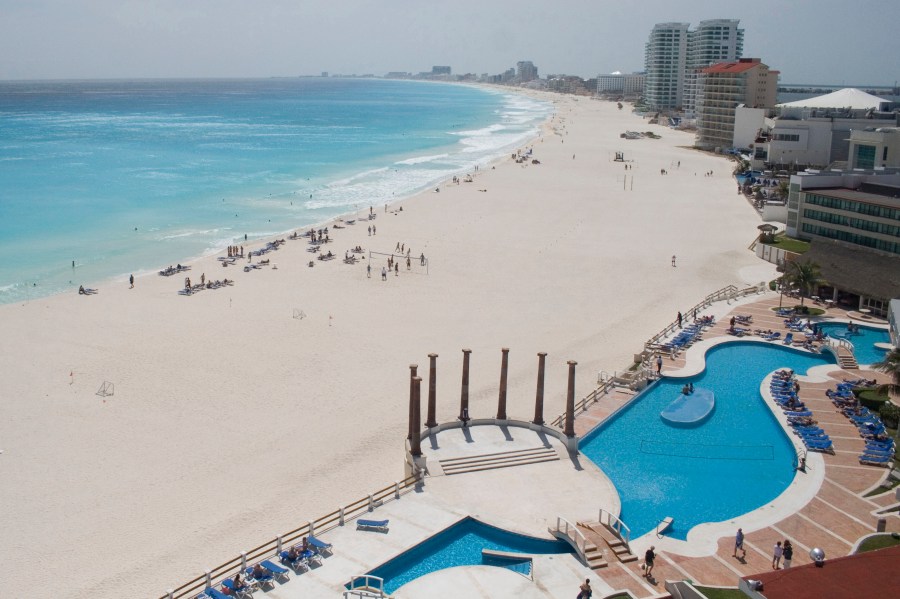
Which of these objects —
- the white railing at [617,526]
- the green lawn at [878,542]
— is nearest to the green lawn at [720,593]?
the white railing at [617,526]

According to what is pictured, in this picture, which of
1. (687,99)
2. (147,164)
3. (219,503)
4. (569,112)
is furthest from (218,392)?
(569,112)

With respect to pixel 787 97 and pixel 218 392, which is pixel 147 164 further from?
pixel 787 97

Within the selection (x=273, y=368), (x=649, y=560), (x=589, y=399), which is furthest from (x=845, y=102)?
(x=649, y=560)

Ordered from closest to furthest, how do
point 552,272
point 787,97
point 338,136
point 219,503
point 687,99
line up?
1. point 219,503
2. point 552,272
3. point 787,97
4. point 338,136
5. point 687,99

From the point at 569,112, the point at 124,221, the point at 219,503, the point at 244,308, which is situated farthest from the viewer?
the point at 569,112

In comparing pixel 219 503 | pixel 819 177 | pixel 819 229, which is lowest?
pixel 219 503

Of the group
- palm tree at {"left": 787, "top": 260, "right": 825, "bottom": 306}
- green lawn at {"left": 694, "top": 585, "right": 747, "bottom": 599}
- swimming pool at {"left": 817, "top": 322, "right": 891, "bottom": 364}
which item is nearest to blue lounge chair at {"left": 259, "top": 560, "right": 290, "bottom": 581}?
green lawn at {"left": 694, "top": 585, "right": 747, "bottom": 599}

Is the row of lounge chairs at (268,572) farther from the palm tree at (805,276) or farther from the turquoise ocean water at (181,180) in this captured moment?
the turquoise ocean water at (181,180)
